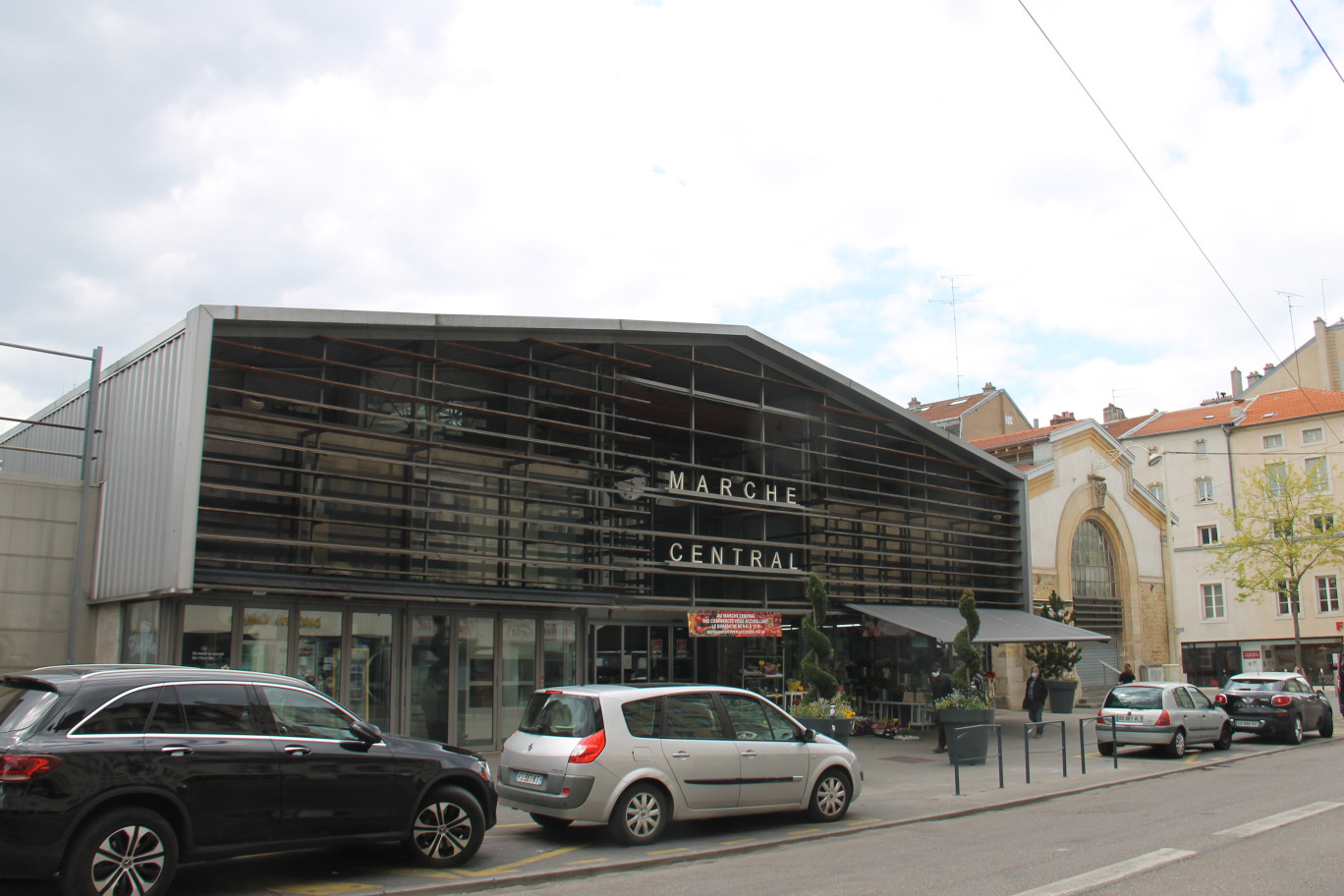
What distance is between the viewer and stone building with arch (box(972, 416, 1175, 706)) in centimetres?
3034

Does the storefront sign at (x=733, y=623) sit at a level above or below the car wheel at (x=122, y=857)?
above

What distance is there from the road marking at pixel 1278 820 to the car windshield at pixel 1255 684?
1094cm

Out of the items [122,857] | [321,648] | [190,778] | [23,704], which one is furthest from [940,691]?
[23,704]

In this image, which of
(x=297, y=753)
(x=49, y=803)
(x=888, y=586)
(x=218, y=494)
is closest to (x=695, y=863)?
(x=297, y=753)

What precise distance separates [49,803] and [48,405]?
15.6 m

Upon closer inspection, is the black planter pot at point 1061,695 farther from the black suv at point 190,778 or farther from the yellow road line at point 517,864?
the black suv at point 190,778

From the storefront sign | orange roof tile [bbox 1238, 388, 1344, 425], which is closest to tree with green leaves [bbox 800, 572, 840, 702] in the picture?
the storefront sign

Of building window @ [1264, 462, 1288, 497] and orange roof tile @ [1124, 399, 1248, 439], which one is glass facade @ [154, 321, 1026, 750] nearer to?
building window @ [1264, 462, 1288, 497]

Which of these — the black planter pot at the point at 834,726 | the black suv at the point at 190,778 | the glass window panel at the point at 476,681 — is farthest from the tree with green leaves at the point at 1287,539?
the black suv at the point at 190,778

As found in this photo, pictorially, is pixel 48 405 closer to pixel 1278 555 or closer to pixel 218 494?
pixel 218 494

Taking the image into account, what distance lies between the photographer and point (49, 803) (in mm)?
6777

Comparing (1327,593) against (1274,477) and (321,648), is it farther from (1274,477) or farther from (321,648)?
(321,648)

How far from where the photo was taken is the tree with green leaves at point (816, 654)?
55.6 feet

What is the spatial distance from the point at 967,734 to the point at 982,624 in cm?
811
